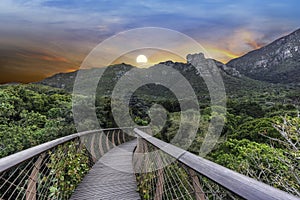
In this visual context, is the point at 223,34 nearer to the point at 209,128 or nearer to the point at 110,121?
the point at 209,128

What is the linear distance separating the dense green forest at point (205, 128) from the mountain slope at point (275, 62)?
3334 centimetres

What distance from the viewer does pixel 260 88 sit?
5203 cm

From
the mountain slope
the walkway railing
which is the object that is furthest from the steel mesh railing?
the mountain slope

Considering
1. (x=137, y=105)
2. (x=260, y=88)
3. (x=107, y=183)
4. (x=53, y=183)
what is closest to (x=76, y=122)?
(x=107, y=183)

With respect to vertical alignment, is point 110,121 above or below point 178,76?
below

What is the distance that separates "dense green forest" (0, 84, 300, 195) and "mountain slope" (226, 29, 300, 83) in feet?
109

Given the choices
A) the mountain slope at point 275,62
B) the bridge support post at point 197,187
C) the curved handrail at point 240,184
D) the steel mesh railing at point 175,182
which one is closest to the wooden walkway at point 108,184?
the steel mesh railing at point 175,182

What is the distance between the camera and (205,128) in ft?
71.5

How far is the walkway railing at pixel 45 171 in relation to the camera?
1660 mm

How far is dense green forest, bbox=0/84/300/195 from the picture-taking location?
229 inches

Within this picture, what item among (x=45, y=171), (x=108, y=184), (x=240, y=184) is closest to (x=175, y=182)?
(x=240, y=184)

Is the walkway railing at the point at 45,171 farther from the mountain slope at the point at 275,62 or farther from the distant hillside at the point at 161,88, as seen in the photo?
the mountain slope at the point at 275,62

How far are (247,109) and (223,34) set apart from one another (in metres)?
10.9

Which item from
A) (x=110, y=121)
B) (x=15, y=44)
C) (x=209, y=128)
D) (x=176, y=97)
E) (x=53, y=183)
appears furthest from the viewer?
(x=176, y=97)
